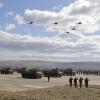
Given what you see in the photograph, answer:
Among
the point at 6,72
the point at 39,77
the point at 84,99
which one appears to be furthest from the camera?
the point at 6,72

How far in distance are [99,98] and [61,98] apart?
349cm

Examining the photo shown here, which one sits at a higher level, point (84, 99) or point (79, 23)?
point (79, 23)

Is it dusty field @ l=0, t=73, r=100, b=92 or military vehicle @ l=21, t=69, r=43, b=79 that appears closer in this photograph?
dusty field @ l=0, t=73, r=100, b=92

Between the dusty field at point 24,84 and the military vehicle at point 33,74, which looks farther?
the military vehicle at point 33,74

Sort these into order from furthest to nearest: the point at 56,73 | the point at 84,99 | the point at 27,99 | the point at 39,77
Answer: the point at 56,73
the point at 39,77
the point at 84,99
the point at 27,99

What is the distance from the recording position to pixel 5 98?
104 ft

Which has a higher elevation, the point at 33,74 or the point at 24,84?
the point at 33,74

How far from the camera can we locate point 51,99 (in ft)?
106

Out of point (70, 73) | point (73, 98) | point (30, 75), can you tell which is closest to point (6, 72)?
point (70, 73)

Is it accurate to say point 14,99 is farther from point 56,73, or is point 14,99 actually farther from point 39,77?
point 56,73

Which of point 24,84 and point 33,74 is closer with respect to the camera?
point 24,84

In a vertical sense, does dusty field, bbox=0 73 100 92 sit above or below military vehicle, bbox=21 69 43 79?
below

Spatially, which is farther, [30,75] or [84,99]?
[30,75]

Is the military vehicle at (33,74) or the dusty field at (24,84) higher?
the military vehicle at (33,74)
